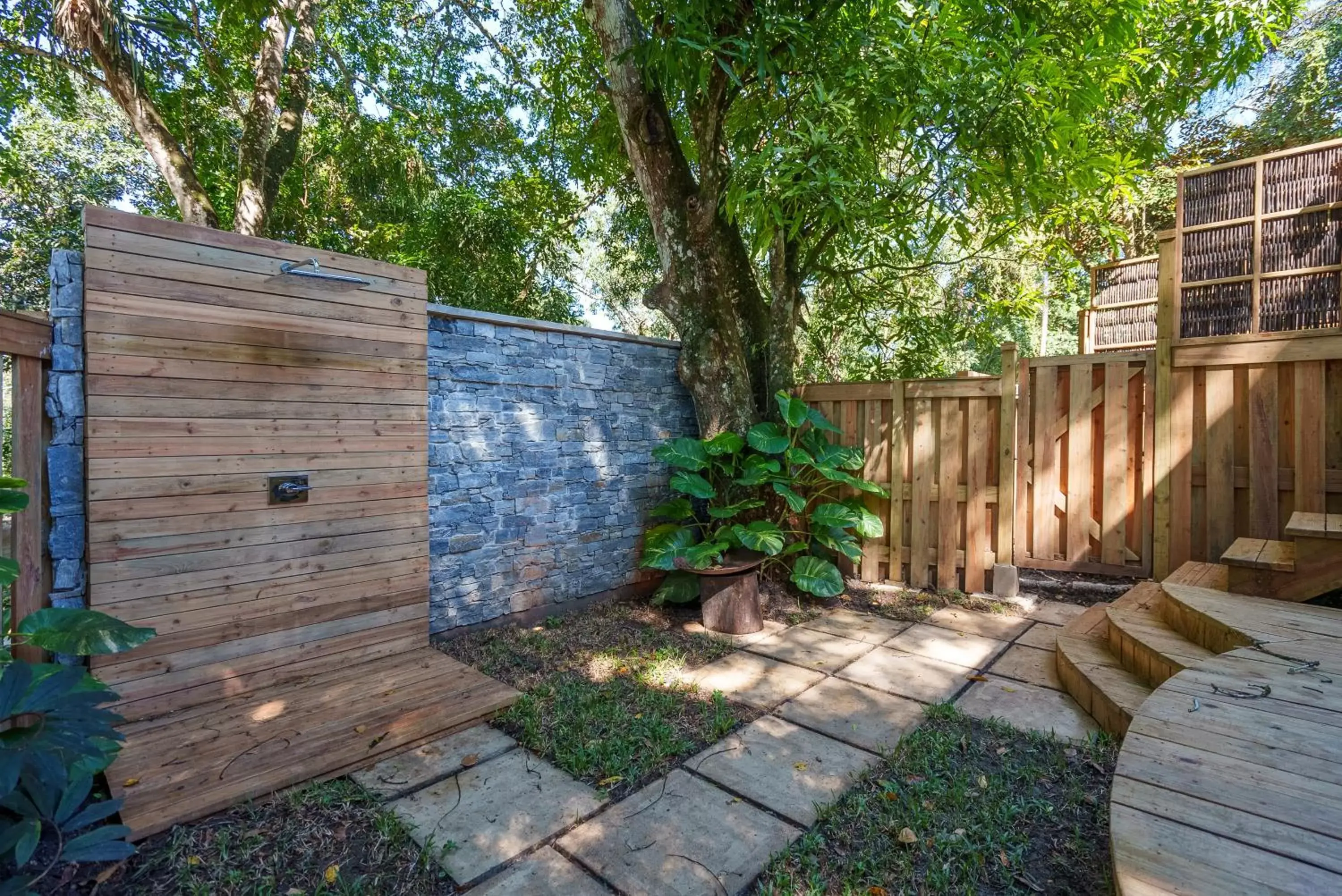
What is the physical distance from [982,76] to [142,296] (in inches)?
150

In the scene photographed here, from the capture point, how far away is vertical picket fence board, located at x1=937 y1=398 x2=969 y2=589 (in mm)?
3980

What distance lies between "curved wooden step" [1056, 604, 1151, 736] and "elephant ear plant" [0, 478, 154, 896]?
284 cm

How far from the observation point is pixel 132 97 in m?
5.13

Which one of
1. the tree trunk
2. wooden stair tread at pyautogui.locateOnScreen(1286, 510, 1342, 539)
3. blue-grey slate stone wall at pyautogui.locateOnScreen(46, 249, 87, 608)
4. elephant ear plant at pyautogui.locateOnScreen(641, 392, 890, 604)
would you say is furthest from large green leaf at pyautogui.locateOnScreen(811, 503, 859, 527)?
the tree trunk

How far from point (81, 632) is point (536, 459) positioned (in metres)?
2.15

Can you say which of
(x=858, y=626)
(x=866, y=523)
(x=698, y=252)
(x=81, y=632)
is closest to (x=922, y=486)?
(x=866, y=523)

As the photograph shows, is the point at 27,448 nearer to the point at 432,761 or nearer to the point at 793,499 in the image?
the point at 432,761

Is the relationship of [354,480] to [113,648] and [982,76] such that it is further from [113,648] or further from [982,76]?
[982,76]

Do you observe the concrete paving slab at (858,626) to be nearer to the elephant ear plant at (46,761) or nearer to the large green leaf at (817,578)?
the large green leaf at (817,578)

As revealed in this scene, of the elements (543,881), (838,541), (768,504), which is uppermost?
(768,504)

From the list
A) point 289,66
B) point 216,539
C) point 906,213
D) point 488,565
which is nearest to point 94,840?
point 216,539

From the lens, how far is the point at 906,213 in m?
3.41

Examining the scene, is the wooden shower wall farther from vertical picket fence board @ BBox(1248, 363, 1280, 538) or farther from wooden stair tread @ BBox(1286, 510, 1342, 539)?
vertical picket fence board @ BBox(1248, 363, 1280, 538)

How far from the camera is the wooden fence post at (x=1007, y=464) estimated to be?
148 inches
